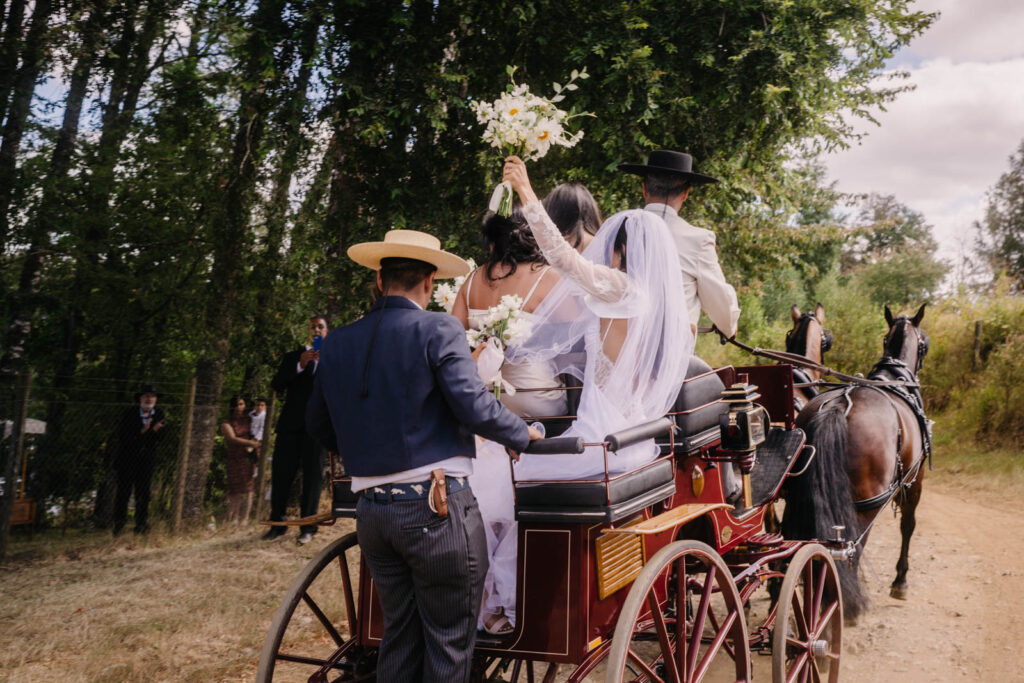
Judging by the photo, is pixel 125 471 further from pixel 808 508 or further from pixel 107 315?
pixel 808 508

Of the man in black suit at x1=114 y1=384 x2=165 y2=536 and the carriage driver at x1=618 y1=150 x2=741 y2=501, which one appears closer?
the carriage driver at x1=618 y1=150 x2=741 y2=501

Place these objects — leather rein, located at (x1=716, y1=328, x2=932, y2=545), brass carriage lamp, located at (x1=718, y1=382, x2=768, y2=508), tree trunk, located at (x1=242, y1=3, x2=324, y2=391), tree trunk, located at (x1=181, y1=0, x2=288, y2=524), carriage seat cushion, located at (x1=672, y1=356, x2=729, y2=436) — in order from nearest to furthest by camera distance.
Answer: carriage seat cushion, located at (x1=672, y1=356, x2=729, y2=436)
brass carriage lamp, located at (x1=718, y1=382, x2=768, y2=508)
leather rein, located at (x1=716, y1=328, x2=932, y2=545)
tree trunk, located at (x1=181, y1=0, x2=288, y2=524)
tree trunk, located at (x1=242, y1=3, x2=324, y2=391)

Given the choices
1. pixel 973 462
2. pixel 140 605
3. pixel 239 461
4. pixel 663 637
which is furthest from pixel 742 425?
pixel 973 462

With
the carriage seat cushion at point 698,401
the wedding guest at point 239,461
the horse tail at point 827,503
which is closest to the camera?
the carriage seat cushion at point 698,401

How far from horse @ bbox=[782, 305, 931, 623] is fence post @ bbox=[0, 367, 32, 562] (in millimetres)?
6000

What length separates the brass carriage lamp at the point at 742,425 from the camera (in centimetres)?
350

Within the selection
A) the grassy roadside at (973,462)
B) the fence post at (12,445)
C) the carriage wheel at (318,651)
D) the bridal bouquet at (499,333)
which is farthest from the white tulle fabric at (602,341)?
the grassy roadside at (973,462)

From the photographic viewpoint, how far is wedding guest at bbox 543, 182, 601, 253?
340 centimetres

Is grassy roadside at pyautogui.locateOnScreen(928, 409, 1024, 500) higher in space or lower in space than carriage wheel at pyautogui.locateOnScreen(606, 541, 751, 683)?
higher

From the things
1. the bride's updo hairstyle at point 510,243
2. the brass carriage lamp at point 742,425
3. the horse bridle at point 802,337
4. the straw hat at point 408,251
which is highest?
the horse bridle at point 802,337

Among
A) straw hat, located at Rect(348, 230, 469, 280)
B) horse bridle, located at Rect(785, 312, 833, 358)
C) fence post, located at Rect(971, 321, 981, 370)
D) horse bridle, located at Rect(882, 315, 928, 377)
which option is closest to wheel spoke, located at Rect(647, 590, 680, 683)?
straw hat, located at Rect(348, 230, 469, 280)

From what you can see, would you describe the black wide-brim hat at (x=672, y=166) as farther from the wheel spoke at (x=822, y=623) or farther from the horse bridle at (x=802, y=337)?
the horse bridle at (x=802, y=337)

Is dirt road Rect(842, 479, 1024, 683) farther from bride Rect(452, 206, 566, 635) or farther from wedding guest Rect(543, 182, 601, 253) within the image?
wedding guest Rect(543, 182, 601, 253)

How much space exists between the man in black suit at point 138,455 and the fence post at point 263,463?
107 cm
